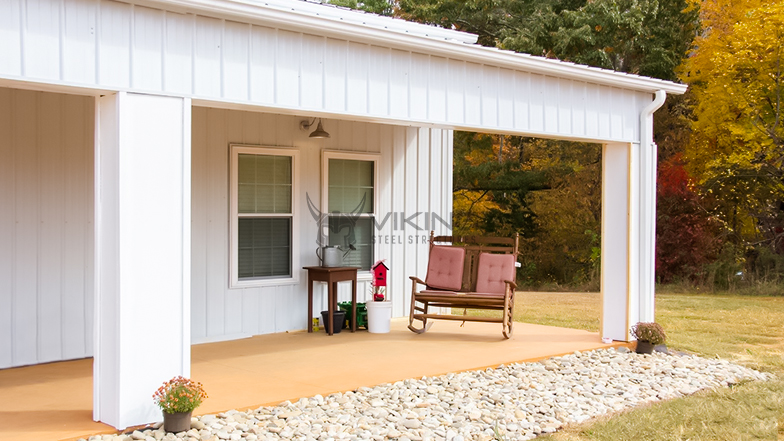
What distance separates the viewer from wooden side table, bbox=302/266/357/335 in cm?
781

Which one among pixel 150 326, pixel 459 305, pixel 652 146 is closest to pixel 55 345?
pixel 150 326

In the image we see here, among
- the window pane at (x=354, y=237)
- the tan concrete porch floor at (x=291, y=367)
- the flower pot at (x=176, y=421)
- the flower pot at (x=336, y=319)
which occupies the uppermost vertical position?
the window pane at (x=354, y=237)

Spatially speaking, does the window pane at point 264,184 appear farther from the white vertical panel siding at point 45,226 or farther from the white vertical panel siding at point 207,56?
the white vertical panel siding at point 207,56

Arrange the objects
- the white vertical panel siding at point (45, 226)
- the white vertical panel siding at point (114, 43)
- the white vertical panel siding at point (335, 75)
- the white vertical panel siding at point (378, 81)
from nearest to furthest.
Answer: the white vertical panel siding at point (114, 43) → the white vertical panel siding at point (335, 75) → the white vertical panel siding at point (378, 81) → the white vertical panel siding at point (45, 226)

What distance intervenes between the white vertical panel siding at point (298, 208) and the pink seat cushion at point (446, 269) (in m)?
0.80

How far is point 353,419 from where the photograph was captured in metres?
4.70

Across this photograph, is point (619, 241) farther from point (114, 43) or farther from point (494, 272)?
point (114, 43)

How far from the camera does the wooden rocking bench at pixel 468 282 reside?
7672 mm

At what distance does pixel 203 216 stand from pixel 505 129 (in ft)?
9.38

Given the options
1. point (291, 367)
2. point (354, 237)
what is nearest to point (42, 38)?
point (291, 367)

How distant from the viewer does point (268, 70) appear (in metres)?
4.92

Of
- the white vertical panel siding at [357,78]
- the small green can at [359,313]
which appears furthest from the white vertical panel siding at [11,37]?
the small green can at [359,313]

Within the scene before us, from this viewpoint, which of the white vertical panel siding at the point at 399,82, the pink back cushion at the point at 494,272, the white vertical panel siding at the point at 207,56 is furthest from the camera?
the pink back cushion at the point at 494,272

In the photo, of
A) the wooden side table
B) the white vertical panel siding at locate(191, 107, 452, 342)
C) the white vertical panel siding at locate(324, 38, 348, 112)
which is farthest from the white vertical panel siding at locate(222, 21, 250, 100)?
the wooden side table
